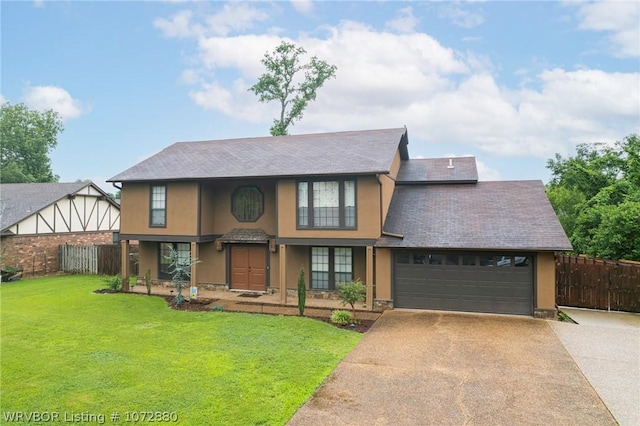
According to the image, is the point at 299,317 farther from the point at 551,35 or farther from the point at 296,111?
the point at 296,111

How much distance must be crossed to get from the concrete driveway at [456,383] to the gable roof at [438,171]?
724cm

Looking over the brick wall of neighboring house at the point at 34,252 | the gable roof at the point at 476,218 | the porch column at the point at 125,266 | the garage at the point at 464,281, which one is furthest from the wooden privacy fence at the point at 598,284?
the brick wall of neighboring house at the point at 34,252

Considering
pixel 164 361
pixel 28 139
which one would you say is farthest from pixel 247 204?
pixel 28 139

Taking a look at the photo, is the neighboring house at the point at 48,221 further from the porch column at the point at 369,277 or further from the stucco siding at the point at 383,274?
the stucco siding at the point at 383,274

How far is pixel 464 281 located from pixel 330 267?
481 centimetres

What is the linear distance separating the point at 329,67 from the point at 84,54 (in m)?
17.2

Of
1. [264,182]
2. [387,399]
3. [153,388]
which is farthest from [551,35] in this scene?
[153,388]

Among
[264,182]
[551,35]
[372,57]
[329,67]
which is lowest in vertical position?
[264,182]

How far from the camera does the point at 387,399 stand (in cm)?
613

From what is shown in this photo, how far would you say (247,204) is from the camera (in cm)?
1571

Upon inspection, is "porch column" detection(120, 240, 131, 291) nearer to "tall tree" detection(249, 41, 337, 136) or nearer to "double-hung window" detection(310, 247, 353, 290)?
"double-hung window" detection(310, 247, 353, 290)

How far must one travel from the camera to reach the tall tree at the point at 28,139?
3909cm

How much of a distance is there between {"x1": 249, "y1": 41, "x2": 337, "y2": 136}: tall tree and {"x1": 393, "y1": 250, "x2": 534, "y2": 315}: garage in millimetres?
20445

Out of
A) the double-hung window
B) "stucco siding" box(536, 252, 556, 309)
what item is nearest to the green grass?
the double-hung window
